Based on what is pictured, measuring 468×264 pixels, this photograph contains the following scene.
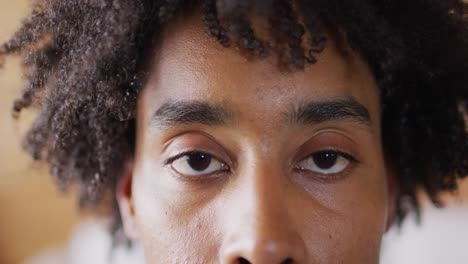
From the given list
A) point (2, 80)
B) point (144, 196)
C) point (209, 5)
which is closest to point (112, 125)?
point (144, 196)

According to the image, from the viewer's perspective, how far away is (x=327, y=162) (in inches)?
34.6

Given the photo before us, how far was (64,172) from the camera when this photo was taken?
115cm

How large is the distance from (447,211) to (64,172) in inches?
50.2

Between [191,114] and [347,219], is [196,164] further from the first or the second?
[347,219]

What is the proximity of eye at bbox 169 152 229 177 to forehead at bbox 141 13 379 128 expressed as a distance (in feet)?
0.28

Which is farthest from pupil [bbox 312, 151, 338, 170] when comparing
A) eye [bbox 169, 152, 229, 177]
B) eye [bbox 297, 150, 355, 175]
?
eye [bbox 169, 152, 229, 177]

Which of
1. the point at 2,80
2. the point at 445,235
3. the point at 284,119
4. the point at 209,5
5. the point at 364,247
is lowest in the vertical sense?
the point at 364,247

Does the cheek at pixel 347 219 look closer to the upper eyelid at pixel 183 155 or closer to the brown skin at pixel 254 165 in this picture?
the brown skin at pixel 254 165

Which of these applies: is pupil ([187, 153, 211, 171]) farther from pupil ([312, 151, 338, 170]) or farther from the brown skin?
pupil ([312, 151, 338, 170])

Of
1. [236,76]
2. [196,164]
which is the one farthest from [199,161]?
[236,76]

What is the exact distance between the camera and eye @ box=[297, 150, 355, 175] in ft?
2.83

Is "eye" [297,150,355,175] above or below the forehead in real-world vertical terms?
below

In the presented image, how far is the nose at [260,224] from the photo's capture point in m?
0.74

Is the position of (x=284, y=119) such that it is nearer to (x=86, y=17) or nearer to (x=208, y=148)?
(x=208, y=148)
